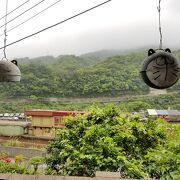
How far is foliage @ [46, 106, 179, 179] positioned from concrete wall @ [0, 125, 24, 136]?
958cm

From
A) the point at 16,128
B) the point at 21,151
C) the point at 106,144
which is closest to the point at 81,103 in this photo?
the point at 16,128

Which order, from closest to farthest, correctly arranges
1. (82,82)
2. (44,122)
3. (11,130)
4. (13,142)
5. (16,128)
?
1. (13,142)
2. (44,122)
3. (16,128)
4. (11,130)
5. (82,82)

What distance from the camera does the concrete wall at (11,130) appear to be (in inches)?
589

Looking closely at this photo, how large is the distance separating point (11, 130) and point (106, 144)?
11.2m

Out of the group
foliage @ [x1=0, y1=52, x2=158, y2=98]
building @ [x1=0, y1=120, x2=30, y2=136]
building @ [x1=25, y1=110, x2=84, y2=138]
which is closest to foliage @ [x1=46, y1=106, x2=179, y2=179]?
building @ [x1=25, y1=110, x2=84, y2=138]

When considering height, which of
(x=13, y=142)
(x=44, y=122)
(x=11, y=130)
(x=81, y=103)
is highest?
(x=44, y=122)

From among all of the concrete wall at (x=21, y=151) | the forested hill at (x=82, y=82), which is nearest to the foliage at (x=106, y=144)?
the concrete wall at (x=21, y=151)

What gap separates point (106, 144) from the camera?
476 centimetres

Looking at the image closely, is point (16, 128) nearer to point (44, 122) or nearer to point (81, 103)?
point (44, 122)

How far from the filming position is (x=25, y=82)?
135 ft

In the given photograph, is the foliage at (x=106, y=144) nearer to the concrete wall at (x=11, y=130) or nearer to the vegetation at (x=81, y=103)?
the concrete wall at (x=11, y=130)

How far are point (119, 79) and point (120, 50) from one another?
61929 mm

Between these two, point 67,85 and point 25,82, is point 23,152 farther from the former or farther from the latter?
point 67,85

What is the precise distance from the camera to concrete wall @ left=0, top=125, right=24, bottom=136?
15.0 meters
